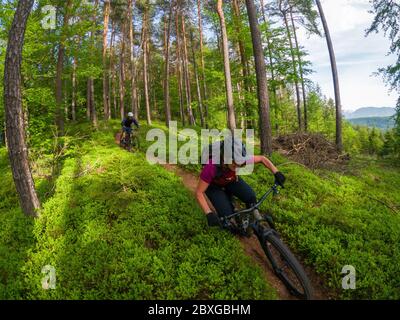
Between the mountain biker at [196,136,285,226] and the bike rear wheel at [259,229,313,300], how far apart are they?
889 millimetres

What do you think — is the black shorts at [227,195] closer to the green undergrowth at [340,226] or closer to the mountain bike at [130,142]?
the green undergrowth at [340,226]

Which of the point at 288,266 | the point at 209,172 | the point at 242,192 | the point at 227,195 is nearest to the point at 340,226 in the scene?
the point at 288,266

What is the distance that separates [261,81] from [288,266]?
307 inches

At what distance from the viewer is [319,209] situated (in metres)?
7.05

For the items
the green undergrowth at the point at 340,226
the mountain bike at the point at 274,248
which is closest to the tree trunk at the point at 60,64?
the green undergrowth at the point at 340,226

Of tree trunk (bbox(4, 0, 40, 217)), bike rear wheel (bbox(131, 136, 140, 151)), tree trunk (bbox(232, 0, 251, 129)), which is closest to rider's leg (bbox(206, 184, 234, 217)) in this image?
tree trunk (bbox(4, 0, 40, 217))

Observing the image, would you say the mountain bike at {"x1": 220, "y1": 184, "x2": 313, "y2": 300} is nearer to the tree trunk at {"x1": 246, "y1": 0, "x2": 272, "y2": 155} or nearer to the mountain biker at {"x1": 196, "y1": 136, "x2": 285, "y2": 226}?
the mountain biker at {"x1": 196, "y1": 136, "x2": 285, "y2": 226}

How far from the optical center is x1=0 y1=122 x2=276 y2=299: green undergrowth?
4602mm

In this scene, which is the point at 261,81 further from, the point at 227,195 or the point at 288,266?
the point at 288,266

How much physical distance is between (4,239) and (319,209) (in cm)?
763

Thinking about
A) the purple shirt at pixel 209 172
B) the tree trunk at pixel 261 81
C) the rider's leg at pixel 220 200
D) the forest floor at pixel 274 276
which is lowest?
the forest floor at pixel 274 276

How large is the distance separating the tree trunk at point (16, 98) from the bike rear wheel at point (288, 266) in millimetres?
5555

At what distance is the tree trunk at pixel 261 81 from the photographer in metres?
10.4
